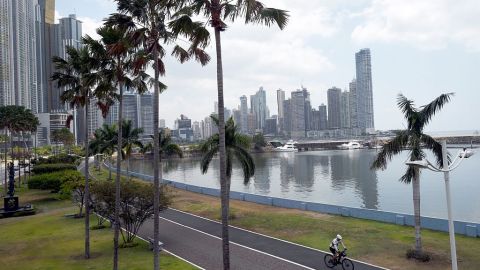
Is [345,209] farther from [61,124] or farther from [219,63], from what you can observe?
[61,124]

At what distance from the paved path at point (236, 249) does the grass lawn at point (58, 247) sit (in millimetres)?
1539

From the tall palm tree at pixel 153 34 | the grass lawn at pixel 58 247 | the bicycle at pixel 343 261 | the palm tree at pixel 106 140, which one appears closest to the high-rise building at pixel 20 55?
the palm tree at pixel 106 140

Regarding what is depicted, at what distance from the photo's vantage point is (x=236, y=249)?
24500mm

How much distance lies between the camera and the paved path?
70.0 feet

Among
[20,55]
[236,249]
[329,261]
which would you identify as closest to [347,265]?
[329,261]

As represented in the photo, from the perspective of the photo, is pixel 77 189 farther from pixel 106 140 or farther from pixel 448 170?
pixel 448 170

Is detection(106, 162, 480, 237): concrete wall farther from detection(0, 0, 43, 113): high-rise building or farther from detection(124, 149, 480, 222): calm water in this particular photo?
detection(0, 0, 43, 113): high-rise building

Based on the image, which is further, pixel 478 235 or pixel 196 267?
pixel 478 235

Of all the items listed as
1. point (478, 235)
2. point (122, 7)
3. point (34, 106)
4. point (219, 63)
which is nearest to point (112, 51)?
point (122, 7)

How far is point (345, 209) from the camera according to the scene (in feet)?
109

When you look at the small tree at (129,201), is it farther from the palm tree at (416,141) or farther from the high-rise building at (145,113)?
the high-rise building at (145,113)

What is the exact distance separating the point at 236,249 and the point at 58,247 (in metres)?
11.9

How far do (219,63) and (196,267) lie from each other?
11.8 m

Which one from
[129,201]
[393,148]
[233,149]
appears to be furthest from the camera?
[233,149]
